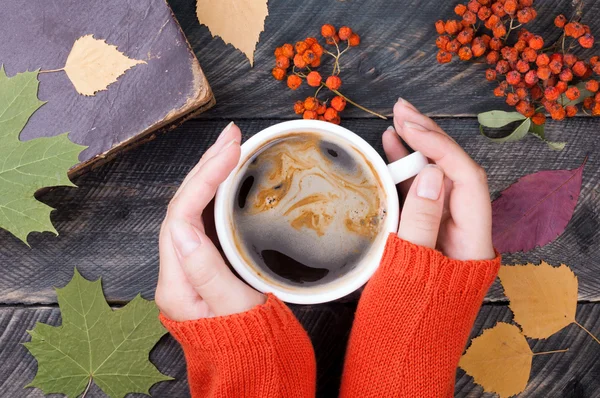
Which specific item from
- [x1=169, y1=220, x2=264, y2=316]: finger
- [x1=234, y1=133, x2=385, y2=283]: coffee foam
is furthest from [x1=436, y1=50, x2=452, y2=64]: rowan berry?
[x1=169, y1=220, x2=264, y2=316]: finger

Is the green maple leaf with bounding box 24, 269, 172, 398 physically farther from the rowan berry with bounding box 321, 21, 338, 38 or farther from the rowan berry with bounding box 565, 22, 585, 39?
the rowan berry with bounding box 565, 22, 585, 39

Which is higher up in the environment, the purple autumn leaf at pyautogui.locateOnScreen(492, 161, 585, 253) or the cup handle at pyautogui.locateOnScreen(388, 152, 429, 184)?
the cup handle at pyautogui.locateOnScreen(388, 152, 429, 184)

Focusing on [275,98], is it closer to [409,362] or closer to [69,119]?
[69,119]

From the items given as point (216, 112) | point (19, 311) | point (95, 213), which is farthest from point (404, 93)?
point (19, 311)

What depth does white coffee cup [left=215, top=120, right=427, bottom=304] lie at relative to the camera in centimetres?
70

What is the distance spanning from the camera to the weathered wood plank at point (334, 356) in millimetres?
854

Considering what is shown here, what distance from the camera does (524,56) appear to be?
780mm

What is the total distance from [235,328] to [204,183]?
18cm

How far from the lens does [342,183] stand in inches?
30.3

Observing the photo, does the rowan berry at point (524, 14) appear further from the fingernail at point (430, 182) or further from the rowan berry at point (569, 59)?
the fingernail at point (430, 182)

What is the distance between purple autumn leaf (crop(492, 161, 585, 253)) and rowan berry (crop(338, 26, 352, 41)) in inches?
13.0

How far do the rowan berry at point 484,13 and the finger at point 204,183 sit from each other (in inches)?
15.1

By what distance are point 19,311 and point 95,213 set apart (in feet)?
0.62

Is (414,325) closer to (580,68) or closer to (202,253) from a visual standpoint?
(202,253)
